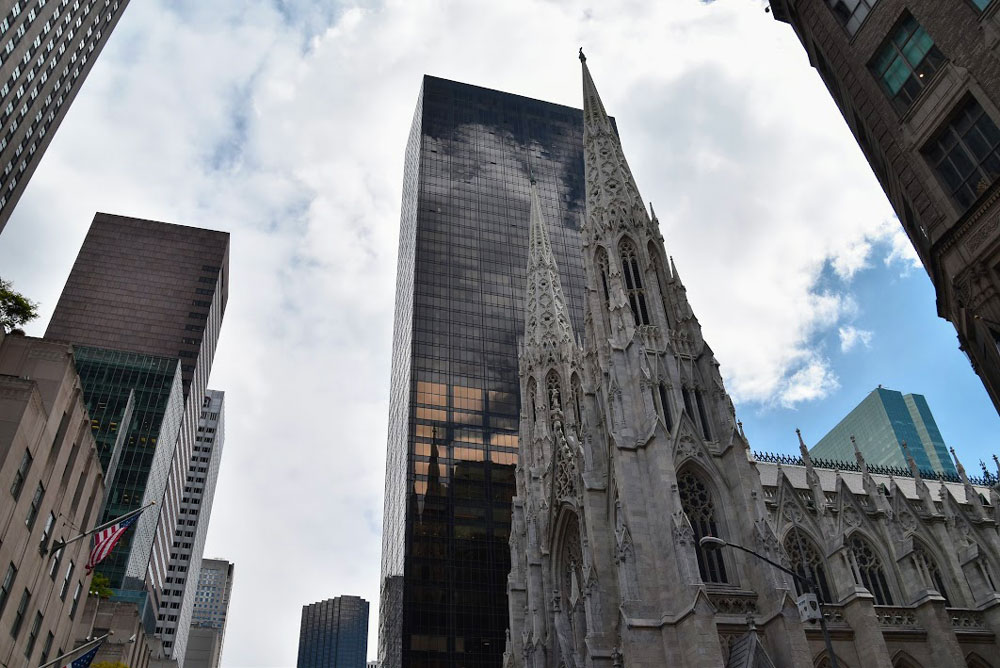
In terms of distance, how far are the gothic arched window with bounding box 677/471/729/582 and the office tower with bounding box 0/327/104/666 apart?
25803mm

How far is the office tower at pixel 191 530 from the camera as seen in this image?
4635 inches

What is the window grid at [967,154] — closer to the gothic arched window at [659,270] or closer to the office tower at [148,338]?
the gothic arched window at [659,270]

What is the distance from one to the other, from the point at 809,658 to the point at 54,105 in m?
72.6

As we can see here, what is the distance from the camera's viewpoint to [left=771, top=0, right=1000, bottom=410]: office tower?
60.4 ft

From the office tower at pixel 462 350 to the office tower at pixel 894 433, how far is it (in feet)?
198

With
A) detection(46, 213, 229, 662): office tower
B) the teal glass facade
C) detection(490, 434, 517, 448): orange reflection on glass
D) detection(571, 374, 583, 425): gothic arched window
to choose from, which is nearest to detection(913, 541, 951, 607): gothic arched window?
detection(571, 374, 583, 425): gothic arched window

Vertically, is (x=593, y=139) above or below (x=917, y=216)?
above

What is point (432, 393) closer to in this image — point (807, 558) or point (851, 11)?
point (807, 558)

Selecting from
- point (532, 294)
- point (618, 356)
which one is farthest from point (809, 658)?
point (532, 294)

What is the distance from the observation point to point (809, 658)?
101 feet

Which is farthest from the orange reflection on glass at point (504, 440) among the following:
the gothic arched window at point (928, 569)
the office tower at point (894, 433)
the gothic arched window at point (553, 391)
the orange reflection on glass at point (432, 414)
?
the office tower at point (894, 433)

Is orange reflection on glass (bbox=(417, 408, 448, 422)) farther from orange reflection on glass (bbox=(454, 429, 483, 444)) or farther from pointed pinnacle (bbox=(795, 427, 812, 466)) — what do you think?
pointed pinnacle (bbox=(795, 427, 812, 466))

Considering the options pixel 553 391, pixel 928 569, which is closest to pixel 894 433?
pixel 553 391

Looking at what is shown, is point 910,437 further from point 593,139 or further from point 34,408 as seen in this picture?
point 34,408
